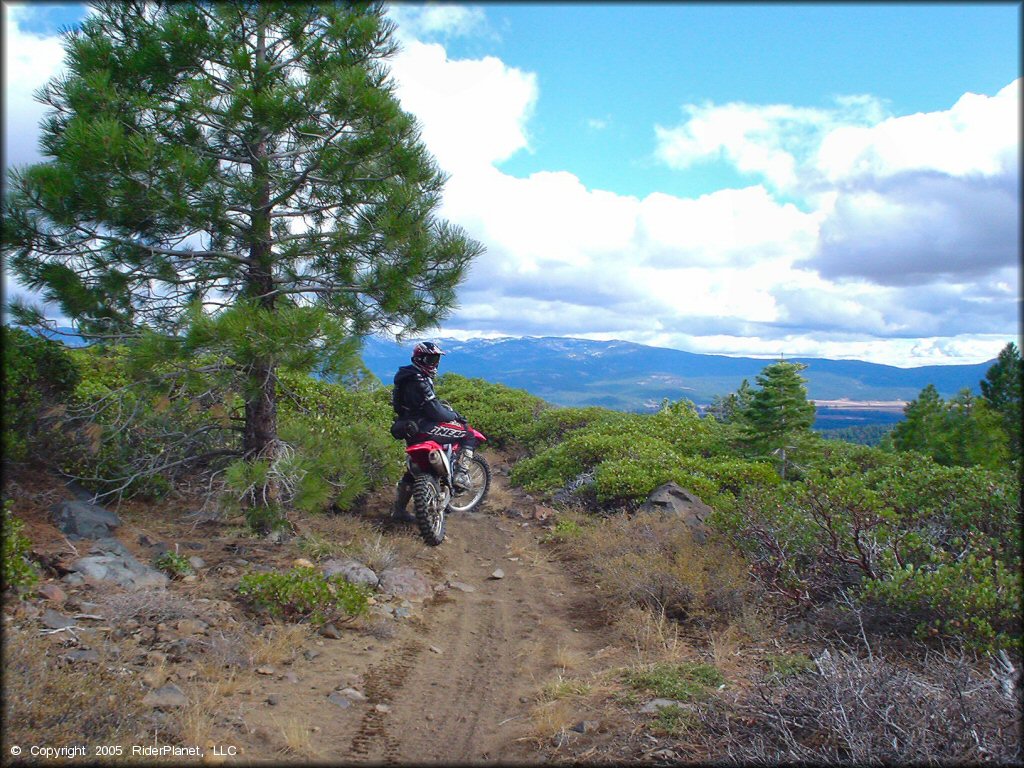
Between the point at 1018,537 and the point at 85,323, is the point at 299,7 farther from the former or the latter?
the point at 1018,537

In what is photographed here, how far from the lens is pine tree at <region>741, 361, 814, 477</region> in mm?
12867

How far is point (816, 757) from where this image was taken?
124 inches

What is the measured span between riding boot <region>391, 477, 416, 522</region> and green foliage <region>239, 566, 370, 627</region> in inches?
110

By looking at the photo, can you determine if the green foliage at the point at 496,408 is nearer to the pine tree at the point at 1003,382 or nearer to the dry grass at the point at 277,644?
the dry grass at the point at 277,644

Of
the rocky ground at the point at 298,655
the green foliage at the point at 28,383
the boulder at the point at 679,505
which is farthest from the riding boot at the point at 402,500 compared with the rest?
the green foliage at the point at 28,383

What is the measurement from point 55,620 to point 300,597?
1687mm

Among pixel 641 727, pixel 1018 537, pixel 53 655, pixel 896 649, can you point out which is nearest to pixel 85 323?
pixel 53 655

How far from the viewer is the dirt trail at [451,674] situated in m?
3.87

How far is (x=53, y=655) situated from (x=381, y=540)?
371cm

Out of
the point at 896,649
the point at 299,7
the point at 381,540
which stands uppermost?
the point at 299,7

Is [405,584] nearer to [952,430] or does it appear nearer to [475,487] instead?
[475,487]

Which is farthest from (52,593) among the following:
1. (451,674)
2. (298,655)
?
(451,674)

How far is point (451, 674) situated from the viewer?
16.0 ft

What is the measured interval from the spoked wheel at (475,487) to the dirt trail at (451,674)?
2438 millimetres
